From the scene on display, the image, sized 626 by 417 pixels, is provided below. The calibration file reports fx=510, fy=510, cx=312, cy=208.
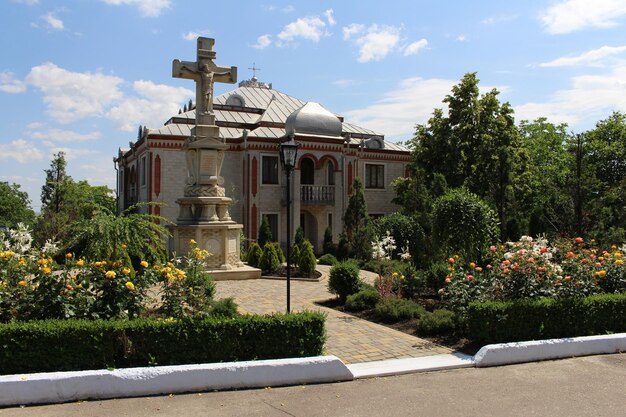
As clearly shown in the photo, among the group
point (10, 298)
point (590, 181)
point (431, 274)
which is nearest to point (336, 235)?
point (590, 181)

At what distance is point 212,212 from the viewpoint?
15.7m

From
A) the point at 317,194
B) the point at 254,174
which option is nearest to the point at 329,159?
the point at 317,194

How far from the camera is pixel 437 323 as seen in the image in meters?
8.83

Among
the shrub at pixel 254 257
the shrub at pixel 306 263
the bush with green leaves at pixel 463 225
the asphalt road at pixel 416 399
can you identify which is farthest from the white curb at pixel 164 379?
the shrub at pixel 254 257

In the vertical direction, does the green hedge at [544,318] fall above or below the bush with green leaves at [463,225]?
below

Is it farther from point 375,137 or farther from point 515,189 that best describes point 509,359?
point 375,137

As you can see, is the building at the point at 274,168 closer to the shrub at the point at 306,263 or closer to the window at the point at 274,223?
the window at the point at 274,223

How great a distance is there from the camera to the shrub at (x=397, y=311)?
9.98 m

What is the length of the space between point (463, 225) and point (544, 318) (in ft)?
13.4

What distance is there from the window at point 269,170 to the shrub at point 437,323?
18.6 metres

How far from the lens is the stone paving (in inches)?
309

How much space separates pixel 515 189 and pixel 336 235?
31.6ft

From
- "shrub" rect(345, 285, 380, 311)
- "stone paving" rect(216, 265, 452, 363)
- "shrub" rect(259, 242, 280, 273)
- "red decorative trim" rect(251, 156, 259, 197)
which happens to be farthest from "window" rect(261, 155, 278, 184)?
"shrub" rect(345, 285, 380, 311)

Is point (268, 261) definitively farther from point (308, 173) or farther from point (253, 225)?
point (308, 173)
